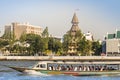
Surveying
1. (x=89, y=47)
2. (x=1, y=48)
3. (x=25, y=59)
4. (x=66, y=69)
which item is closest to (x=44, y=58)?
(x=25, y=59)

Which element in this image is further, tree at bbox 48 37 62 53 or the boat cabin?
tree at bbox 48 37 62 53

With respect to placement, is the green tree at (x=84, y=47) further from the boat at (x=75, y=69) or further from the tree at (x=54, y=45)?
the boat at (x=75, y=69)

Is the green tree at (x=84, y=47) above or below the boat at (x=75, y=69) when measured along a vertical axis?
above

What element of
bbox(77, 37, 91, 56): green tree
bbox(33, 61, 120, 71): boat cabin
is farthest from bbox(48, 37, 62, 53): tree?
bbox(33, 61, 120, 71): boat cabin

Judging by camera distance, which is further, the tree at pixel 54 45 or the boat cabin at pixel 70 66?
the tree at pixel 54 45

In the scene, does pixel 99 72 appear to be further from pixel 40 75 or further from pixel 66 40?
pixel 66 40

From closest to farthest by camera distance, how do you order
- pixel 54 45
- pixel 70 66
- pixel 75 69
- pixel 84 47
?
pixel 75 69 → pixel 70 66 → pixel 84 47 → pixel 54 45

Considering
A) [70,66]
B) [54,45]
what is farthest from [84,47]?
[70,66]

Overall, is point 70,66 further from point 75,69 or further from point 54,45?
point 54,45

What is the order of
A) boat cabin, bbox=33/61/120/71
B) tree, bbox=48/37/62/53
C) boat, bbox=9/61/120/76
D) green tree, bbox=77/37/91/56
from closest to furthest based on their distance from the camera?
boat, bbox=9/61/120/76
boat cabin, bbox=33/61/120/71
green tree, bbox=77/37/91/56
tree, bbox=48/37/62/53

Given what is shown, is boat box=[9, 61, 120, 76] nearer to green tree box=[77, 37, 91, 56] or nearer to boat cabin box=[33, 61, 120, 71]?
boat cabin box=[33, 61, 120, 71]

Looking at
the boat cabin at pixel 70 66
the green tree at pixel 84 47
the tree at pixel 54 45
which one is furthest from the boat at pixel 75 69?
the tree at pixel 54 45

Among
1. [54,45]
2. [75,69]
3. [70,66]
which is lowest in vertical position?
[75,69]

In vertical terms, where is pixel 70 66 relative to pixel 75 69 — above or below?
above
